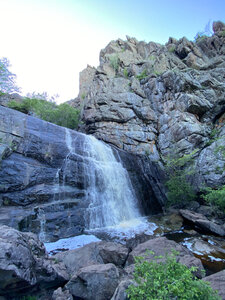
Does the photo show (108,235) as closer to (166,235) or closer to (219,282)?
(166,235)

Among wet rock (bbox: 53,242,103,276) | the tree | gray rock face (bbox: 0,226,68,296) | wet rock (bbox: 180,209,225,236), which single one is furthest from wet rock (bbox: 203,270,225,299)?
the tree

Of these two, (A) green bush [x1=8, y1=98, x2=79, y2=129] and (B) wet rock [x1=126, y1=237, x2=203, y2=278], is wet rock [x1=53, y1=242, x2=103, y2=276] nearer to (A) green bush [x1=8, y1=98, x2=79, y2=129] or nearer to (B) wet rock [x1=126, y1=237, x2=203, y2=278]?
(B) wet rock [x1=126, y1=237, x2=203, y2=278]

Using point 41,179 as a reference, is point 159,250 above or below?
below

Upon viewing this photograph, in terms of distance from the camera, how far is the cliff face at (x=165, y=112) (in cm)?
1964

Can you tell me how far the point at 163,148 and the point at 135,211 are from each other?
440 inches

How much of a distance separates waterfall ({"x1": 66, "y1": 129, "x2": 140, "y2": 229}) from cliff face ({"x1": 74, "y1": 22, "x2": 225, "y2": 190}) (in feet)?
20.9

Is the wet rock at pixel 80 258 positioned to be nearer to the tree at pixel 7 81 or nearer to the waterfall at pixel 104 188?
the waterfall at pixel 104 188

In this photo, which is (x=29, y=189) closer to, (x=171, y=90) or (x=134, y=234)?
(x=134, y=234)

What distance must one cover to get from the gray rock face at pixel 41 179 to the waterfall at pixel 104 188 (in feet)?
0.64

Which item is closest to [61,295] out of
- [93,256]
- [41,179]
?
[93,256]

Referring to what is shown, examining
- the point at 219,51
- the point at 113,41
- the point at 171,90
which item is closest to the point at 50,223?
the point at 171,90

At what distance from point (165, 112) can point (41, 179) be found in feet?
65.1

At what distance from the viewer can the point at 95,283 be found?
162 inches

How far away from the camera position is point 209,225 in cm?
1046
